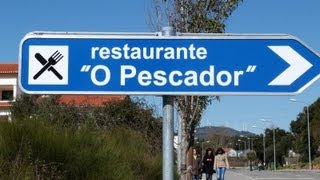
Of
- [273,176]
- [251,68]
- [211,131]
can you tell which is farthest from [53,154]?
[211,131]

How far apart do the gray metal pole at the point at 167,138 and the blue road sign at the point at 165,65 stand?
0.22 ft

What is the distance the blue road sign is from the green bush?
3884mm

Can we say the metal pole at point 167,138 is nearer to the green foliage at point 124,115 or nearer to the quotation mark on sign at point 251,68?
the quotation mark on sign at point 251,68

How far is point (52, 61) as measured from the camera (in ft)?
10.6

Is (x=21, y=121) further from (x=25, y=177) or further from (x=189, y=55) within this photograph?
(x=189, y=55)

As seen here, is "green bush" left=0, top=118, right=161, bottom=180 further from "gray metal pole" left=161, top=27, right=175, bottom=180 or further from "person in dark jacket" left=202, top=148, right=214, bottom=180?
"person in dark jacket" left=202, top=148, right=214, bottom=180

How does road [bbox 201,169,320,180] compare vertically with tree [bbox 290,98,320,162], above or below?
below

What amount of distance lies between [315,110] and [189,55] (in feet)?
350

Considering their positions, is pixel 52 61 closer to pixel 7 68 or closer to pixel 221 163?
pixel 221 163

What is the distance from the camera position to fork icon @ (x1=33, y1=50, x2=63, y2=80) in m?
3.20

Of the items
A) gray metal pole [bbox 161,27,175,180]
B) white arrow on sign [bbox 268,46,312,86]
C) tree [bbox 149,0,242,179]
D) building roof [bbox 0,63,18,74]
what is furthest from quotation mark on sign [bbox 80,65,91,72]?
building roof [bbox 0,63,18,74]

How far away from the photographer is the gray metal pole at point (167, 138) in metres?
3.09

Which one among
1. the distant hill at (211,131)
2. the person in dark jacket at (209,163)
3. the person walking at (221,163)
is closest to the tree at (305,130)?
the distant hill at (211,131)

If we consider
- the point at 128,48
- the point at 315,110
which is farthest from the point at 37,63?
the point at 315,110
